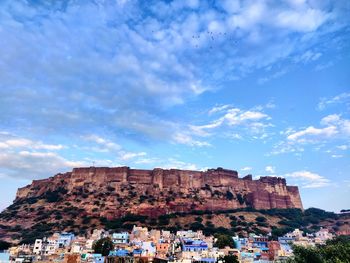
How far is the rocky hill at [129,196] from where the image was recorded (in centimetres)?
7819

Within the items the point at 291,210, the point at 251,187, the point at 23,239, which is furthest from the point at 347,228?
the point at 23,239

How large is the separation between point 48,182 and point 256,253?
6705cm

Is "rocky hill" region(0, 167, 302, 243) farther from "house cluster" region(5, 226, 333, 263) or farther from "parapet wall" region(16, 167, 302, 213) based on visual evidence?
"house cluster" region(5, 226, 333, 263)

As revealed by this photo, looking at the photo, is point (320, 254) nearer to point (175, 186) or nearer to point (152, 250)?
point (152, 250)

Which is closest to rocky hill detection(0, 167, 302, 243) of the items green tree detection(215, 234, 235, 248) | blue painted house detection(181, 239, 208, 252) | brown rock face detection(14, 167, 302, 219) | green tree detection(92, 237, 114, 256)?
brown rock face detection(14, 167, 302, 219)

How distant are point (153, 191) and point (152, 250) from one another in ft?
138

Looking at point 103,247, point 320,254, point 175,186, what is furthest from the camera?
point 175,186

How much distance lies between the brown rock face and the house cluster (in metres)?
21.4

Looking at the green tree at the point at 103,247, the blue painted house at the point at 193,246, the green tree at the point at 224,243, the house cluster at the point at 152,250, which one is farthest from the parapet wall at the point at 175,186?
the green tree at the point at 103,247

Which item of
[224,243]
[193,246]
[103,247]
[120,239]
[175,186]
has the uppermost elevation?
[175,186]

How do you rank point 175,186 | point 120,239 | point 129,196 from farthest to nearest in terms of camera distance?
point 175,186, point 129,196, point 120,239

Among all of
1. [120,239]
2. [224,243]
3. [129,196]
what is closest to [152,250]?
[120,239]

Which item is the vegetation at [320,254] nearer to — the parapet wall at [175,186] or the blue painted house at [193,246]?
the blue painted house at [193,246]

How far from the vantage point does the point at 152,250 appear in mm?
46938
